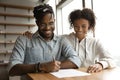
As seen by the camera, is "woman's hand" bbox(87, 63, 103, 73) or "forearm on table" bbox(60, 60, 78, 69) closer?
"woman's hand" bbox(87, 63, 103, 73)

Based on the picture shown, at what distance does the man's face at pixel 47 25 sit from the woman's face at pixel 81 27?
0.36m

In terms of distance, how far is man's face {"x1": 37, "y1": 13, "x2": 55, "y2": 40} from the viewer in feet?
5.40

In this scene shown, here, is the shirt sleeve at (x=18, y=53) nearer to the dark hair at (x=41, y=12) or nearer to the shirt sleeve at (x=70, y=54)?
the dark hair at (x=41, y=12)

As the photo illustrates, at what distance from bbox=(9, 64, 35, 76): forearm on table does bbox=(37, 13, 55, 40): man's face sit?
0.40 meters

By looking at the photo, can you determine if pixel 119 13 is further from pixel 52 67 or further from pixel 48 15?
pixel 52 67

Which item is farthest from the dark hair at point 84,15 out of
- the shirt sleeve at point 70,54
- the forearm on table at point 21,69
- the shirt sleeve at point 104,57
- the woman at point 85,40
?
the forearm on table at point 21,69

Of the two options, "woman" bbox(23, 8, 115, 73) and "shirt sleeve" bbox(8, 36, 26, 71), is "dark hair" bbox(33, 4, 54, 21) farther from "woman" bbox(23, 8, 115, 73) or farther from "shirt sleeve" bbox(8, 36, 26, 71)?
"woman" bbox(23, 8, 115, 73)

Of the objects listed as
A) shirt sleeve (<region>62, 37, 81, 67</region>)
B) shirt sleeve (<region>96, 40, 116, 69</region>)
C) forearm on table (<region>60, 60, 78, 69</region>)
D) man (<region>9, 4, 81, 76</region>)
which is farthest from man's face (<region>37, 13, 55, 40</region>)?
shirt sleeve (<region>96, 40, 116, 69</region>)

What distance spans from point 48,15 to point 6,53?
11.0 feet

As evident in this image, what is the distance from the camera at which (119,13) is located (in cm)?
212

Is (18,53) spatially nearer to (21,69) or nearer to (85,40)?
(21,69)

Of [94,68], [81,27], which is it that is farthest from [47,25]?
[94,68]

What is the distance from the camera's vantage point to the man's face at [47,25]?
1.64 metres

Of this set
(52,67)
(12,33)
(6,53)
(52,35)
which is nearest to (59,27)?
(12,33)
